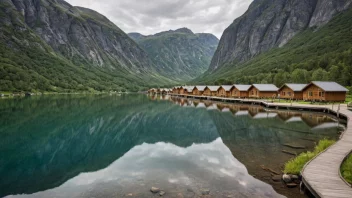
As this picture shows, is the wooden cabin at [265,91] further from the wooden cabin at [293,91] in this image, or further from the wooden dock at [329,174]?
the wooden dock at [329,174]

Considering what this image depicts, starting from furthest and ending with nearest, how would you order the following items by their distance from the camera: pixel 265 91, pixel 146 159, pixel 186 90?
1. pixel 186 90
2. pixel 265 91
3. pixel 146 159

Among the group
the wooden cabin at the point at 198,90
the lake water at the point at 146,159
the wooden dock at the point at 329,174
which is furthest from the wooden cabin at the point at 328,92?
the wooden cabin at the point at 198,90

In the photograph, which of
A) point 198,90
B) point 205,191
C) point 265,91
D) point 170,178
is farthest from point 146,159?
point 198,90

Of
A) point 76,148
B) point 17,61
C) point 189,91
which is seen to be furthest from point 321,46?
point 17,61

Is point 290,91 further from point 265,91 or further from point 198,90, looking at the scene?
point 198,90

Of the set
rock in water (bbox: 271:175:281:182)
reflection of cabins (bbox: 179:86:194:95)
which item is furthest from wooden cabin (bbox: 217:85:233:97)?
rock in water (bbox: 271:175:281:182)

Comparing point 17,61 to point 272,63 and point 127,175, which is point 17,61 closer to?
point 272,63
